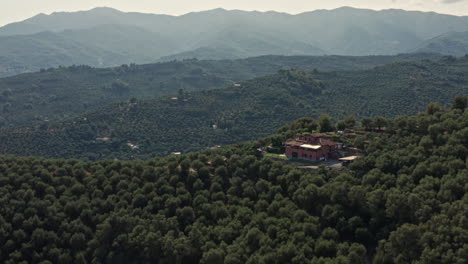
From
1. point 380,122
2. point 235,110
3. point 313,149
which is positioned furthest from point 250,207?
point 235,110

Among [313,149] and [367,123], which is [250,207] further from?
[367,123]

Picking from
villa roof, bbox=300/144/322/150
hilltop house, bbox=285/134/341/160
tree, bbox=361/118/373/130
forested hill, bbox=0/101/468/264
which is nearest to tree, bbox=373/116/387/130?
tree, bbox=361/118/373/130

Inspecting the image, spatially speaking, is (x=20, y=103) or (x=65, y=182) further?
(x=20, y=103)

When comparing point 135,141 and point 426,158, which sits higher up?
point 426,158

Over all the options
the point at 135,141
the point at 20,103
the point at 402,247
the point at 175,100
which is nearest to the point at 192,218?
the point at 402,247

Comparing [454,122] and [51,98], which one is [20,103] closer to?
[51,98]
